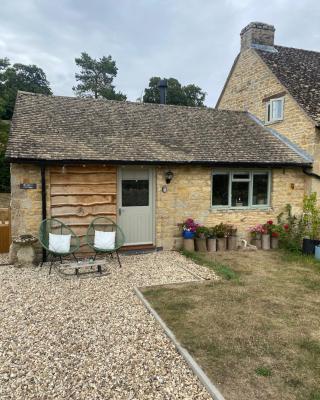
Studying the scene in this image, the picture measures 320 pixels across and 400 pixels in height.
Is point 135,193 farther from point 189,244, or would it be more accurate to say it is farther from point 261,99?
point 261,99

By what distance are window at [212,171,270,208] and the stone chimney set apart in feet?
22.9

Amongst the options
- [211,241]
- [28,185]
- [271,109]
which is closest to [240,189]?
[211,241]

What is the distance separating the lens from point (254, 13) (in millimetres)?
15617

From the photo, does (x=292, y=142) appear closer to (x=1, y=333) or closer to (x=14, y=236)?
(x=14, y=236)

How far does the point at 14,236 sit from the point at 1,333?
13.6ft

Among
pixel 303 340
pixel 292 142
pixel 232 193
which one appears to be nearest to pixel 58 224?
pixel 232 193

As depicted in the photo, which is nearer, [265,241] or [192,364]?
[192,364]

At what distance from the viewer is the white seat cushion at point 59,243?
768 cm

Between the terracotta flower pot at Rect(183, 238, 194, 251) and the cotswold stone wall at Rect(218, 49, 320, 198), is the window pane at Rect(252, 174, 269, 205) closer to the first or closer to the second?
the cotswold stone wall at Rect(218, 49, 320, 198)

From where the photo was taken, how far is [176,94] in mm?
37844

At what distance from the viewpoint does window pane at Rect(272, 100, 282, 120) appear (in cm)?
1209

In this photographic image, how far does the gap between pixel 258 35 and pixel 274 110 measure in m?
4.14

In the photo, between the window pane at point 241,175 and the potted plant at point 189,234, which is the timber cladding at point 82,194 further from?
the window pane at point 241,175

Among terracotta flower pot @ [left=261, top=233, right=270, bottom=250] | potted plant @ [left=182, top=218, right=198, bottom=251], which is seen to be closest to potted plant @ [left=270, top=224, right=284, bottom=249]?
terracotta flower pot @ [left=261, top=233, right=270, bottom=250]
